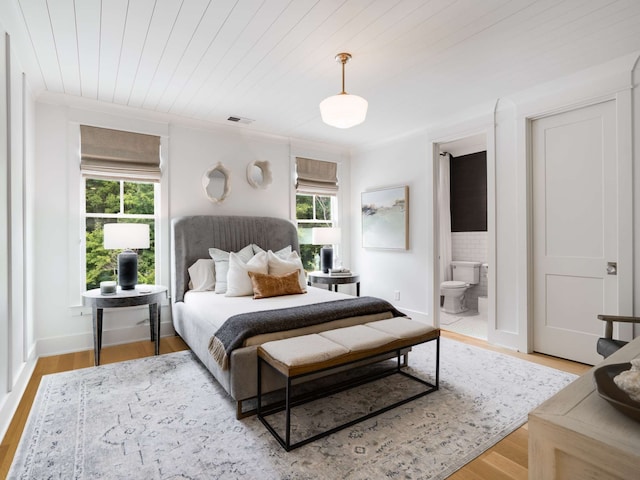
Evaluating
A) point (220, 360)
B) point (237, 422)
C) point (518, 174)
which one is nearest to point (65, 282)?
point (220, 360)

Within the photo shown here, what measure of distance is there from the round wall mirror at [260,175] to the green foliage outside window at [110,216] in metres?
1.25

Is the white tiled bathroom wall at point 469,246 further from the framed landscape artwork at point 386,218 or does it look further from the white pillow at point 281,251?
the white pillow at point 281,251

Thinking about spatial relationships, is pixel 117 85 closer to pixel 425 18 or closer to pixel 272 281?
pixel 272 281

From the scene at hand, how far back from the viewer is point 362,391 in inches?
104

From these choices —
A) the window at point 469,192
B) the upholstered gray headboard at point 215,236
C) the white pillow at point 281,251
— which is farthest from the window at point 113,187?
the window at point 469,192

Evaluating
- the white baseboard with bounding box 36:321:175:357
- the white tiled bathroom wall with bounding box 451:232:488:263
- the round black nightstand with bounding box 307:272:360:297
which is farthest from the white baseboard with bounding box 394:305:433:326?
the white baseboard with bounding box 36:321:175:357

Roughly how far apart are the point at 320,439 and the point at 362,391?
2.30ft

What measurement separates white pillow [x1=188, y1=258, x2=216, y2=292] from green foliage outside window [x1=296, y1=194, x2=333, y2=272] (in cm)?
161

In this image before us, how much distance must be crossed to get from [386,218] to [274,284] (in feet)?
6.98

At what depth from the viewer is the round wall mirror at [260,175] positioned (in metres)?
4.65

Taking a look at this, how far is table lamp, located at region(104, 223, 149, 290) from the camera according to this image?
3.28 metres

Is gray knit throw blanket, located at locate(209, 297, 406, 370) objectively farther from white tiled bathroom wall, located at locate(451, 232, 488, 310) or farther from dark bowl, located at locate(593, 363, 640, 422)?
white tiled bathroom wall, located at locate(451, 232, 488, 310)

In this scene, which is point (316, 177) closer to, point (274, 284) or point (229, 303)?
point (274, 284)

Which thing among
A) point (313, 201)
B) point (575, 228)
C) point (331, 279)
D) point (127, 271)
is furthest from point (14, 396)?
point (575, 228)
